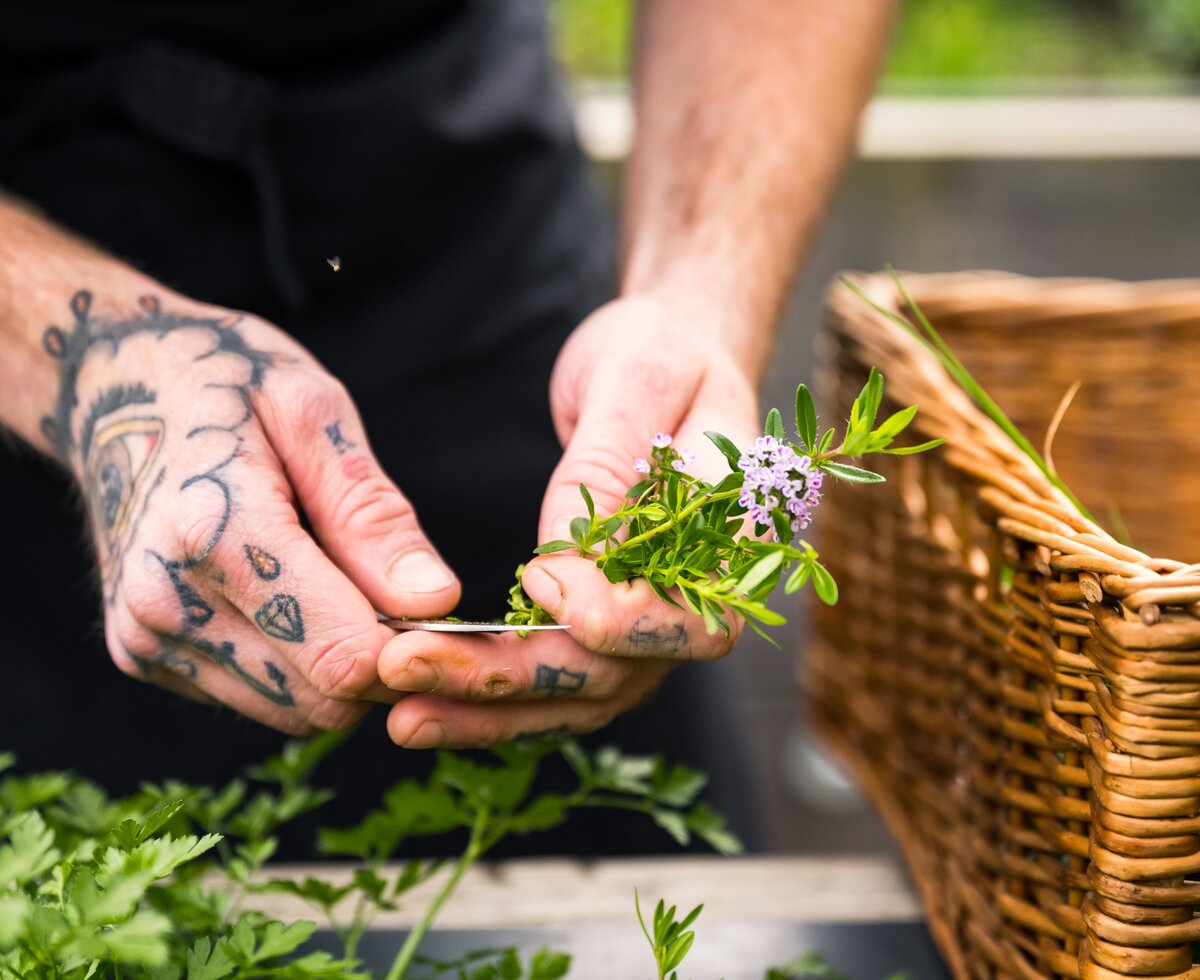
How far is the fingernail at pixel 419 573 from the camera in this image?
62 centimetres

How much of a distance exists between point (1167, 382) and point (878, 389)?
0.65 m

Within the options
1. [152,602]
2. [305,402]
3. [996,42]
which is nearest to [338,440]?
[305,402]

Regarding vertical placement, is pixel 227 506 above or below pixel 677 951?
above

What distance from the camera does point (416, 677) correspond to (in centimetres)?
58

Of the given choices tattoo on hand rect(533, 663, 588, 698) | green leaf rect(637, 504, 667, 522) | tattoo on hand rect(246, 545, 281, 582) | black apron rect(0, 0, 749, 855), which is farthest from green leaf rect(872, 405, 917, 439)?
black apron rect(0, 0, 749, 855)

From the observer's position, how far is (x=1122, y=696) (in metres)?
0.51

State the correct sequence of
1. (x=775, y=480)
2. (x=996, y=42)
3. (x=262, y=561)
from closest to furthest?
(x=775, y=480) → (x=262, y=561) → (x=996, y=42)

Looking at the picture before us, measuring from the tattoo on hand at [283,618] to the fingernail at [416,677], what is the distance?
0.21 feet

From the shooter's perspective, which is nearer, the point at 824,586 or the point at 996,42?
the point at 824,586

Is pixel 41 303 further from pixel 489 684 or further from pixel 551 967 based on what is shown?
pixel 551 967

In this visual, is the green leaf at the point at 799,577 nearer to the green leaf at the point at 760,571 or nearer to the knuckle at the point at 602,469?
the green leaf at the point at 760,571

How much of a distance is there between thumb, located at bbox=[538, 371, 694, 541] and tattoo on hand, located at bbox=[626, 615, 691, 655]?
0.06 m

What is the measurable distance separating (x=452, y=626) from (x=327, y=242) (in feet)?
1.95

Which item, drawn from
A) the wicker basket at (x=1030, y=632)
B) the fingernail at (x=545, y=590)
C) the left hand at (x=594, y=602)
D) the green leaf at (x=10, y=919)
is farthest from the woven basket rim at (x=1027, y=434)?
the green leaf at (x=10, y=919)
